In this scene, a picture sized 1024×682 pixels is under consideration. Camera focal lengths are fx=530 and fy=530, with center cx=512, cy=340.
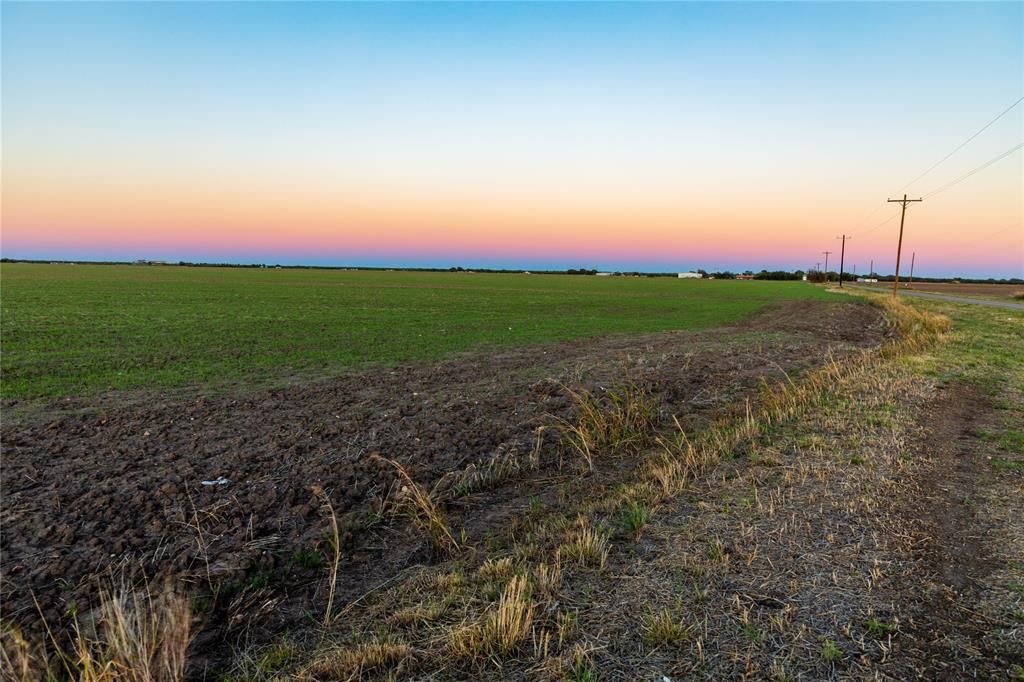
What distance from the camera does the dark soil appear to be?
5152 mm

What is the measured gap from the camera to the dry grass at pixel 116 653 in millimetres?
3605

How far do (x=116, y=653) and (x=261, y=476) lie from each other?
375 cm

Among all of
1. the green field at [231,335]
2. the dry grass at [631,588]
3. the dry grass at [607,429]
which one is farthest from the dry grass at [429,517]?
the green field at [231,335]

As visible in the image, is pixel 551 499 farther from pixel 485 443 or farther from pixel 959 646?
pixel 959 646

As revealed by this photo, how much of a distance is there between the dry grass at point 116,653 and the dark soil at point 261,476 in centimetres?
41

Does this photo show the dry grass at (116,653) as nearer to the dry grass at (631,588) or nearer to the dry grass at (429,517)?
the dry grass at (631,588)

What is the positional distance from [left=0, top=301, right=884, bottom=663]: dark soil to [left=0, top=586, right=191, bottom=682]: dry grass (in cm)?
41

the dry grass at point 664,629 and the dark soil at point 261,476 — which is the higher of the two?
the dry grass at point 664,629

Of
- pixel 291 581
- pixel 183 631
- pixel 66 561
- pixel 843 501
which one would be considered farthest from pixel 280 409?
pixel 843 501

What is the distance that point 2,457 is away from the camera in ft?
27.0

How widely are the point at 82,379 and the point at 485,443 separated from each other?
11.4 m

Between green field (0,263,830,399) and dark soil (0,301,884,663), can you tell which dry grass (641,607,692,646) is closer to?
dark soil (0,301,884,663)

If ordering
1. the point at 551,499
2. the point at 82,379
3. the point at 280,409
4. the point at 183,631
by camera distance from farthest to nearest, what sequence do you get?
the point at 82,379 < the point at 280,409 < the point at 551,499 < the point at 183,631

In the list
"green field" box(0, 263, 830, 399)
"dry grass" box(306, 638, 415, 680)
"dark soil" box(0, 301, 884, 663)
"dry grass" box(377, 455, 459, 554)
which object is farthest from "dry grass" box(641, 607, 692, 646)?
"green field" box(0, 263, 830, 399)
